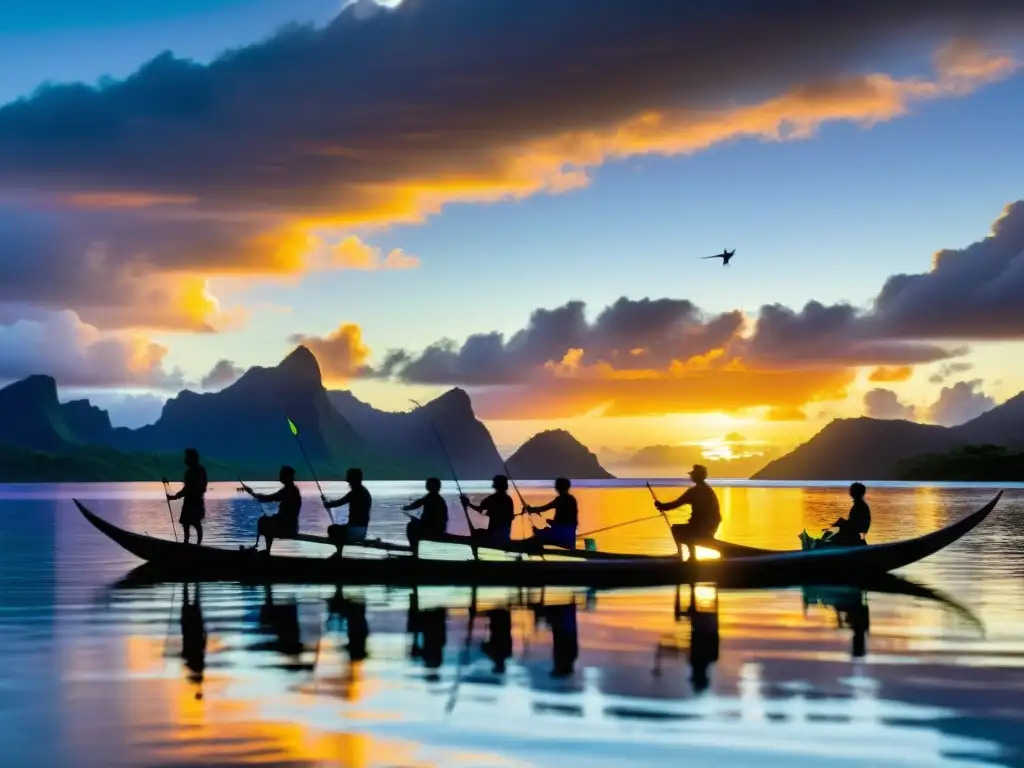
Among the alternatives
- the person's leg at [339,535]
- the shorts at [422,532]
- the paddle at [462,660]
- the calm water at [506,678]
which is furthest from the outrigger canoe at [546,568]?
the paddle at [462,660]

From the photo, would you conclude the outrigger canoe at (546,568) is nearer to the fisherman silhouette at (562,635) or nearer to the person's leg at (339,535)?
the person's leg at (339,535)

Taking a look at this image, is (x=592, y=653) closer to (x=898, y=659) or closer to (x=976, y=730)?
(x=898, y=659)

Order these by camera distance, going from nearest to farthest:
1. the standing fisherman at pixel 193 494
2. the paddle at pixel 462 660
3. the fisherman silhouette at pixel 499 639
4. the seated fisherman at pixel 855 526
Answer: the paddle at pixel 462 660 → the fisherman silhouette at pixel 499 639 → the seated fisherman at pixel 855 526 → the standing fisherman at pixel 193 494

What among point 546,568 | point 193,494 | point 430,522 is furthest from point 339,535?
point 193,494

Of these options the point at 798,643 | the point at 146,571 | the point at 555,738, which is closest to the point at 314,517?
the point at 146,571

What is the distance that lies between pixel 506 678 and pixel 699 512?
42.1ft

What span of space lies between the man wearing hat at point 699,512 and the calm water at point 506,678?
1280 mm

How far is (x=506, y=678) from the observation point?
16.1 metres

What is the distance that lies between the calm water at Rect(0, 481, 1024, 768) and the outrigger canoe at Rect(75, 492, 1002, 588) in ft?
2.27

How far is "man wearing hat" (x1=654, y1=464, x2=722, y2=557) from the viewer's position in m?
27.8

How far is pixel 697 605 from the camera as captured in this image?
25.3 meters

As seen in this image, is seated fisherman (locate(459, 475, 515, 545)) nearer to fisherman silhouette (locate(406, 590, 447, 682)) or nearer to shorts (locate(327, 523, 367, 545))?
shorts (locate(327, 523, 367, 545))

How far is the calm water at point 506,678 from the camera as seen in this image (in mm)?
12133

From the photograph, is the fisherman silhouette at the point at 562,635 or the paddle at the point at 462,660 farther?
the fisherman silhouette at the point at 562,635
